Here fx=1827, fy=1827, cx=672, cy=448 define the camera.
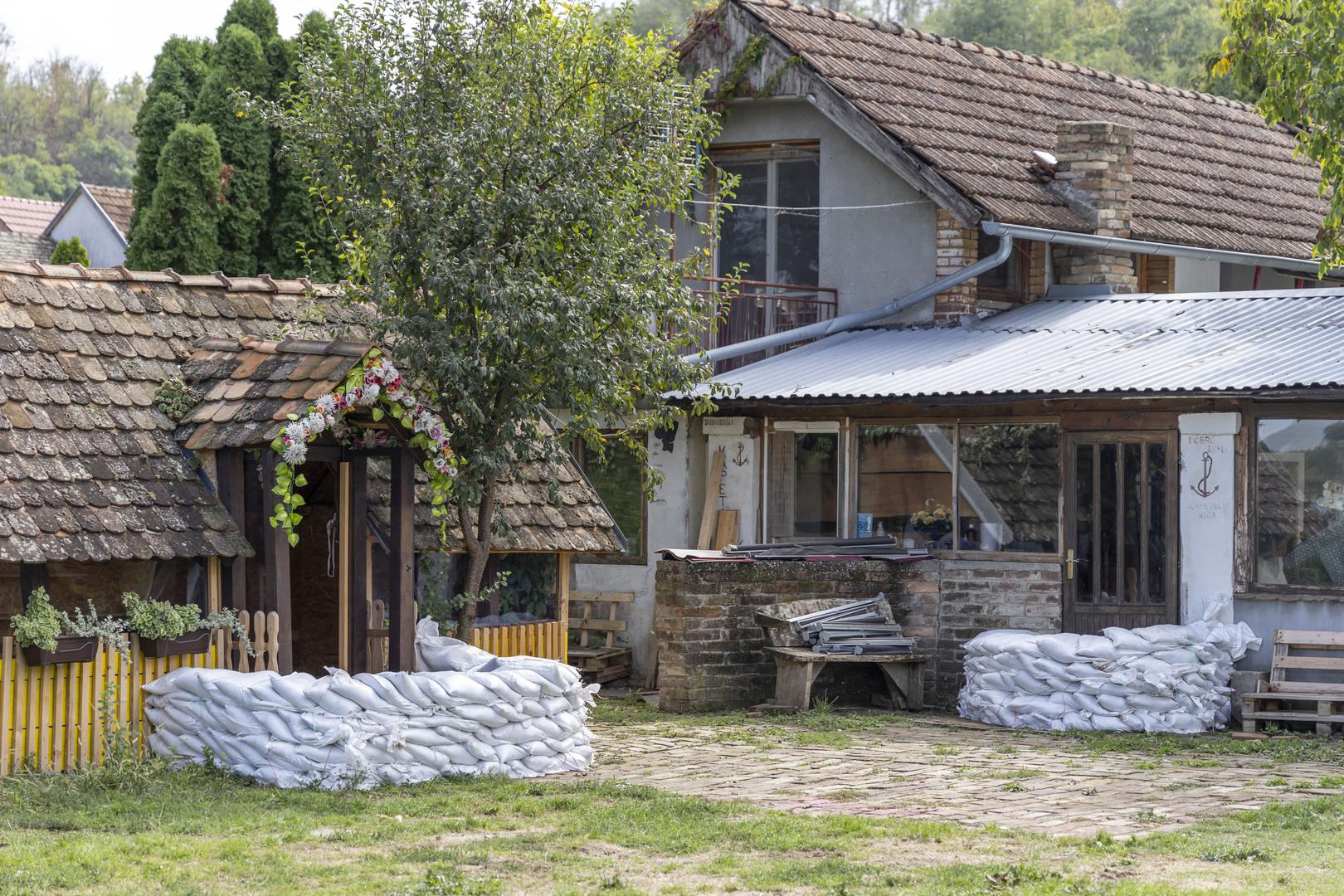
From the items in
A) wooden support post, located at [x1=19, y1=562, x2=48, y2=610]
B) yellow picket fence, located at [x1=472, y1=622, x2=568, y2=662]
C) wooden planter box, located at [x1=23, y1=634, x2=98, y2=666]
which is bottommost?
yellow picket fence, located at [x1=472, y1=622, x2=568, y2=662]

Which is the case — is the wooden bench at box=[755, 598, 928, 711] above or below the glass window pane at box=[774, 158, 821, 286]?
below

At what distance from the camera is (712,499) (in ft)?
56.3

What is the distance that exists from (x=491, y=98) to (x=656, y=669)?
704cm

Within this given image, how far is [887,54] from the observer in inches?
795

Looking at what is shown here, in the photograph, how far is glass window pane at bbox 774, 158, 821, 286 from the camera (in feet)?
62.6

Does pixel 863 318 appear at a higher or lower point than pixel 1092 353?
higher

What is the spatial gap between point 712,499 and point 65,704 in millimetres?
7801

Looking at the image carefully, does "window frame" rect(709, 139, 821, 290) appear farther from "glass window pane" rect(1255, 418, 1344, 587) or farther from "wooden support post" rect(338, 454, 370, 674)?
"wooden support post" rect(338, 454, 370, 674)

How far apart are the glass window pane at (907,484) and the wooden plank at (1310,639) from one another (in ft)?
10.2

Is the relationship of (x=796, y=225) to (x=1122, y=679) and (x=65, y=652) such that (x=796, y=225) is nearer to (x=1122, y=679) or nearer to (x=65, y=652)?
(x=1122, y=679)

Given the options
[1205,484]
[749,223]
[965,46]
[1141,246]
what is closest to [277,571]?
[1205,484]

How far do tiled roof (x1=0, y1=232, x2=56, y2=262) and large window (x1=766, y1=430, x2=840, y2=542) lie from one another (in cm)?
2314

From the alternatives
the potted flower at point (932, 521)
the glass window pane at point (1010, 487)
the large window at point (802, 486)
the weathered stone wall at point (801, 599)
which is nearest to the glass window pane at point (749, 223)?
the large window at point (802, 486)

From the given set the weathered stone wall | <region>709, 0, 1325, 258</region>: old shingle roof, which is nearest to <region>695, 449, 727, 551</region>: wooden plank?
the weathered stone wall
